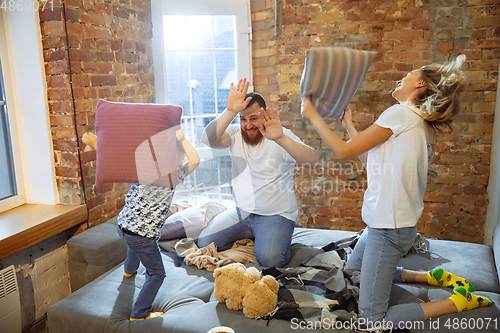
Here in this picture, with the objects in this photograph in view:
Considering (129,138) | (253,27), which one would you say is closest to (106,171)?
(129,138)

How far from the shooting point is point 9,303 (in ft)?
→ 6.34

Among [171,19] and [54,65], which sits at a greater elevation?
[171,19]

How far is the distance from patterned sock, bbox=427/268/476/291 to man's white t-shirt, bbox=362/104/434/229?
489 millimetres

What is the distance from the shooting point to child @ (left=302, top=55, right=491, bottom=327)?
1.48 meters

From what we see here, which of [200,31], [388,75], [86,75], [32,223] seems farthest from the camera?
[200,31]

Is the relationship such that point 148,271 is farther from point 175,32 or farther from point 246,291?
point 175,32

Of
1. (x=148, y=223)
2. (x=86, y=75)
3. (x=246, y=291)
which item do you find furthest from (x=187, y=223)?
(x=86, y=75)

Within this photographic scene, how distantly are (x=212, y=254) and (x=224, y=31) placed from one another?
1.87 meters

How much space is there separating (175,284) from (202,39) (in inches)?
79.2

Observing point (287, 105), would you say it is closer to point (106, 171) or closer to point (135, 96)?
point (135, 96)

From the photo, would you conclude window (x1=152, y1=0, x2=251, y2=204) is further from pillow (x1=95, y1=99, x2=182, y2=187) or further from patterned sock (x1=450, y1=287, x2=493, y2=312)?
patterned sock (x1=450, y1=287, x2=493, y2=312)

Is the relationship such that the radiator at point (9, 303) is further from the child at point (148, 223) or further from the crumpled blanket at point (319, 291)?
the crumpled blanket at point (319, 291)

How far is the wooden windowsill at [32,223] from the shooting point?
6.31 ft

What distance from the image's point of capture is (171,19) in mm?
3055
